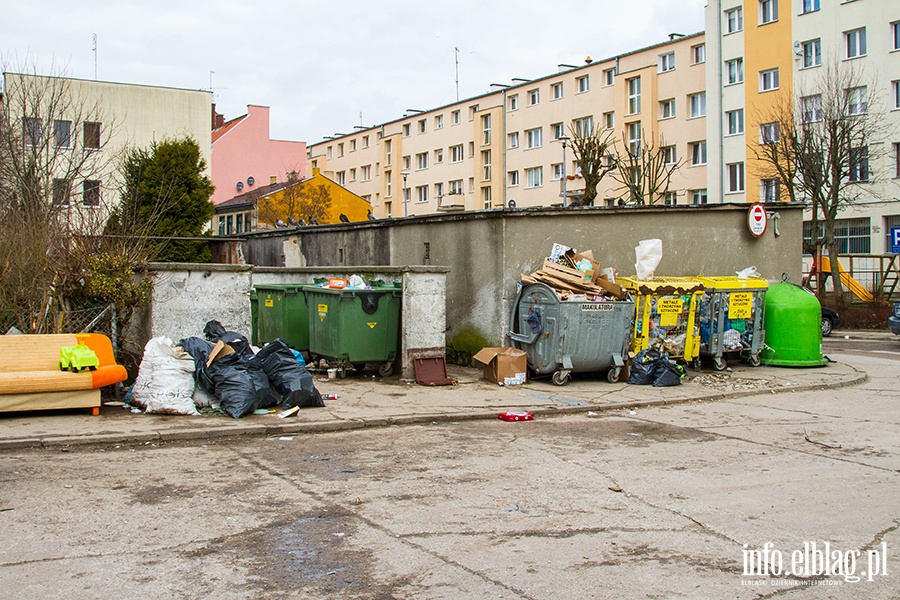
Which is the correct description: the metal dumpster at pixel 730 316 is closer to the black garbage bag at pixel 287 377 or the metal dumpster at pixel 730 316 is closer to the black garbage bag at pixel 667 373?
the black garbage bag at pixel 667 373

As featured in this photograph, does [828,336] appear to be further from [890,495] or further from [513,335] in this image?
[890,495]

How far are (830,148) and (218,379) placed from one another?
26.8 m

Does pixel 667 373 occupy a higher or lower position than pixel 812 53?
lower

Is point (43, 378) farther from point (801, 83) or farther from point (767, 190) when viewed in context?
point (801, 83)

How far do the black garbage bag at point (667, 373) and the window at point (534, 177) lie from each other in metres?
44.5

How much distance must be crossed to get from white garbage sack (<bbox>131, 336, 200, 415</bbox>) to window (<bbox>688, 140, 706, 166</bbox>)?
135 ft

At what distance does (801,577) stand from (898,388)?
9535 mm

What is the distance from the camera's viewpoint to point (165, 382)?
941cm

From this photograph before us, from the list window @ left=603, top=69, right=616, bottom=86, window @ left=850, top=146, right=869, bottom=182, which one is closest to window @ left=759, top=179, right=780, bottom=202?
window @ left=850, top=146, right=869, bottom=182

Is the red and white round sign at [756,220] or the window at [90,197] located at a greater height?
the window at [90,197]

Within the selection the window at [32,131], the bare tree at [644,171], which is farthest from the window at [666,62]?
the window at [32,131]

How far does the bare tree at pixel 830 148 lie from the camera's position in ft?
99.3

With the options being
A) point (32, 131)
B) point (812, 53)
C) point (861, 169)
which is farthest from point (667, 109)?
point (32, 131)

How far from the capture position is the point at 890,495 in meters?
6.34
